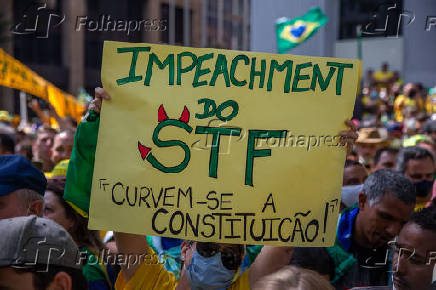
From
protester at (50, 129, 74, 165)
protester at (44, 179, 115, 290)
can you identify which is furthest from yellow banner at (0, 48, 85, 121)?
protester at (44, 179, 115, 290)

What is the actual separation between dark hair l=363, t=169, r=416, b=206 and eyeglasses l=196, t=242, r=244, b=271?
34.0 inches

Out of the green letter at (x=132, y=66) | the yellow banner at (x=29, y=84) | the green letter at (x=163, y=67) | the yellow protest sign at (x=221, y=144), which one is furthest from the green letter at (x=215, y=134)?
the yellow banner at (x=29, y=84)

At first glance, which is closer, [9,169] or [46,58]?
[9,169]

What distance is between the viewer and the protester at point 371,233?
2764 mm

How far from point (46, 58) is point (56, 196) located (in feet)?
83.6

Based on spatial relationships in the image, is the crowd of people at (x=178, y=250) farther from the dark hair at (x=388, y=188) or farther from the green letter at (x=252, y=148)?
the green letter at (x=252, y=148)

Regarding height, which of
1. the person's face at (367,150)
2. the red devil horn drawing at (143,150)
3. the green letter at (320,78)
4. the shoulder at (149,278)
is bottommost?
the person's face at (367,150)

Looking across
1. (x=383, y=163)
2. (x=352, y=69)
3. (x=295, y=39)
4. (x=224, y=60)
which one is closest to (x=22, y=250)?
(x=224, y=60)

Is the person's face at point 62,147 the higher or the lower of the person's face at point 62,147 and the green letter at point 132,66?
the lower

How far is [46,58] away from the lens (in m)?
26.9

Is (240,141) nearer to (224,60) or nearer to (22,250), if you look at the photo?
(224,60)

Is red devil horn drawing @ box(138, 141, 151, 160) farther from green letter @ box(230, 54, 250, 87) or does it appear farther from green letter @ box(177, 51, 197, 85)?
green letter @ box(230, 54, 250, 87)

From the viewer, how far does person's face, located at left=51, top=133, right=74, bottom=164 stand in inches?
199

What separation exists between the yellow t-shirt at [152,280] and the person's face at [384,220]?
0.71 meters
